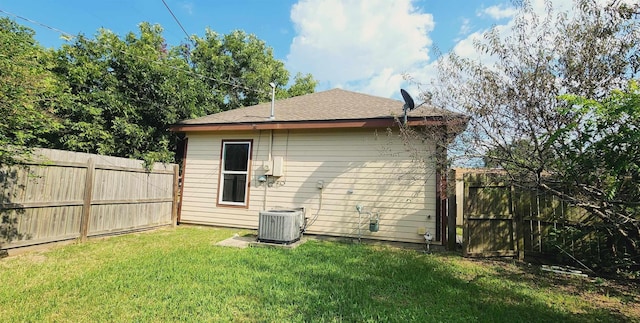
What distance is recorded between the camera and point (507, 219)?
5.51 meters

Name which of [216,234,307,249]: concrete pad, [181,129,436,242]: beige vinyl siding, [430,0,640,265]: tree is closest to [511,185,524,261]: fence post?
[430,0,640,265]: tree

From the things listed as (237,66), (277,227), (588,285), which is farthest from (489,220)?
(237,66)

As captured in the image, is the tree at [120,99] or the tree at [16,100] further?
the tree at [120,99]

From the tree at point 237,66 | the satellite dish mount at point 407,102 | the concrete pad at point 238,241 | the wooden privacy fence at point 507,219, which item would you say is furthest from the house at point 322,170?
the tree at point 237,66

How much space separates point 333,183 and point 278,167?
4.63ft

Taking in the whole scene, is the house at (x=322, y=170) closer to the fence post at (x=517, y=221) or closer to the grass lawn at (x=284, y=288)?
the fence post at (x=517, y=221)

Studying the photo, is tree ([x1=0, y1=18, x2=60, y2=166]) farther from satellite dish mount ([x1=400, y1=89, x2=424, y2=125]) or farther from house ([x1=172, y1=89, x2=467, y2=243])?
satellite dish mount ([x1=400, y1=89, x2=424, y2=125])

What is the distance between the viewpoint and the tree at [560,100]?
2844 mm

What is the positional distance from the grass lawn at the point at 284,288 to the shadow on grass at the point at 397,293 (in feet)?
0.04

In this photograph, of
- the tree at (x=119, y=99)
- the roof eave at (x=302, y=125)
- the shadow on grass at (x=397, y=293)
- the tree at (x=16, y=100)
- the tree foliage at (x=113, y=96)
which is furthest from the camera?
the tree at (x=119, y=99)

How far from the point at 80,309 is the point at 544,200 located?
22.2 ft

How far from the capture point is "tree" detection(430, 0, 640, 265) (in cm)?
284

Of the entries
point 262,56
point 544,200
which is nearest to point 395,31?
point 544,200

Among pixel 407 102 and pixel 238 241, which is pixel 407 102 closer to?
pixel 407 102
